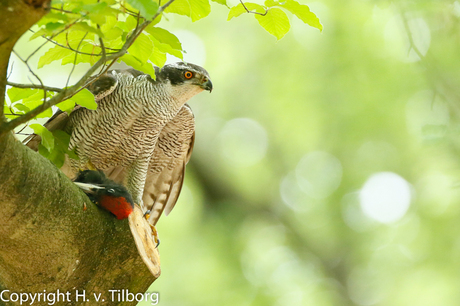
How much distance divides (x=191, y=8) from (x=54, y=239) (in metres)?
1.51

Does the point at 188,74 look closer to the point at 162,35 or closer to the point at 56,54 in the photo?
the point at 56,54

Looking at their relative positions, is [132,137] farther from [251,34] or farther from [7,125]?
[251,34]

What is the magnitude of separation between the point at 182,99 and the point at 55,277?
2234 mm

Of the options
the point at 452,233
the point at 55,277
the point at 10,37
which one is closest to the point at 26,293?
the point at 55,277

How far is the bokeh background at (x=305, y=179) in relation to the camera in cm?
865

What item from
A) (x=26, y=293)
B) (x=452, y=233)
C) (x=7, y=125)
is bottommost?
(x=452, y=233)

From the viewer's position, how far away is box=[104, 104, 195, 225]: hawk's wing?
4.62 metres

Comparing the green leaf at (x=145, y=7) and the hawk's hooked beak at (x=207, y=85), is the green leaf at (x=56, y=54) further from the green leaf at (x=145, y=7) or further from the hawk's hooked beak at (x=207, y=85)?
the hawk's hooked beak at (x=207, y=85)

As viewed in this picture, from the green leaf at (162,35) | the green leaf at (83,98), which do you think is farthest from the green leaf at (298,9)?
the green leaf at (83,98)

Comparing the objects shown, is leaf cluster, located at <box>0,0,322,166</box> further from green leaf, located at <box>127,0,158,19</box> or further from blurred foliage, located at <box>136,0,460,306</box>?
blurred foliage, located at <box>136,0,460,306</box>

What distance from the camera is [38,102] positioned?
220 cm

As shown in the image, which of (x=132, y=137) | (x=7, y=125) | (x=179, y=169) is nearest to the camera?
(x=7, y=125)

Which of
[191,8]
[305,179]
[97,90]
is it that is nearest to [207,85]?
[97,90]

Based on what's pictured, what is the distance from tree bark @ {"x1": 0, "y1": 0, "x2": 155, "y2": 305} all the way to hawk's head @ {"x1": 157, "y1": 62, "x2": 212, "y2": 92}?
1.86 metres
